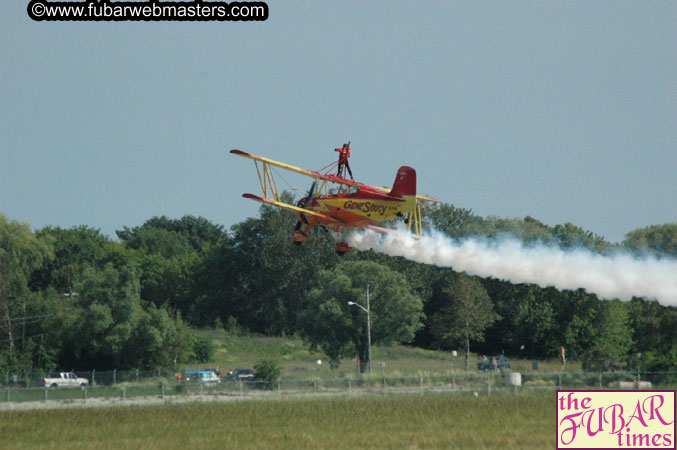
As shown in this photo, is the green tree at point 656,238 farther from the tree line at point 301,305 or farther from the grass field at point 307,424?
the grass field at point 307,424

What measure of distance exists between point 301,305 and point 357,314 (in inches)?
993

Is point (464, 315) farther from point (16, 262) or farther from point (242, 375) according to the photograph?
point (16, 262)

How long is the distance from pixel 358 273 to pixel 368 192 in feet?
124

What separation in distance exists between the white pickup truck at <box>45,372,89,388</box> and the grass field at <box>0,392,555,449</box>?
56.8 feet

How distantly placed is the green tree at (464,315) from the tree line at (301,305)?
0.13m

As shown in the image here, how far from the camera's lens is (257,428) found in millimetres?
36469

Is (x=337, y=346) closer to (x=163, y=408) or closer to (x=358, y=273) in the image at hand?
(x=358, y=273)

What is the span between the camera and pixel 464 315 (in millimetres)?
80625

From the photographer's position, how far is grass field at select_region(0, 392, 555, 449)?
3228 cm

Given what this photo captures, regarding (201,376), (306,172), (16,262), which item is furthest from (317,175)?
(16,262)

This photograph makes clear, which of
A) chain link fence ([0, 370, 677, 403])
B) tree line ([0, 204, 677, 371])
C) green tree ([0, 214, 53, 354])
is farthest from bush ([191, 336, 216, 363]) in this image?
chain link fence ([0, 370, 677, 403])

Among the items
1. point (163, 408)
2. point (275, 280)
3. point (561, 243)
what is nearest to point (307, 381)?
point (163, 408)

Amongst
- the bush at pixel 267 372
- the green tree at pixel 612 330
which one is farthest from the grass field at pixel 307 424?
the green tree at pixel 612 330

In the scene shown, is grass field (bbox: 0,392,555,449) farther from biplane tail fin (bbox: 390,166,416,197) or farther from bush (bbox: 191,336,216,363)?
bush (bbox: 191,336,216,363)
